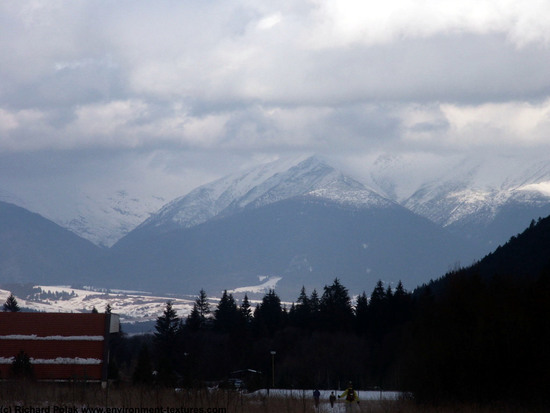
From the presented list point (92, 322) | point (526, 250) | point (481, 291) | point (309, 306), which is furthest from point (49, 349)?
point (526, 250)

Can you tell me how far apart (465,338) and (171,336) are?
226 ft

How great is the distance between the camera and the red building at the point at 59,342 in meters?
53.3

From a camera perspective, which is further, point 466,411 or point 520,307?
point 520,307

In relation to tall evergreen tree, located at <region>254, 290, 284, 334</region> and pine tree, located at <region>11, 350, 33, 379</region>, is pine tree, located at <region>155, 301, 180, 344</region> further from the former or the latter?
pine tree, located at <region>11, 350, 33, 379</region>

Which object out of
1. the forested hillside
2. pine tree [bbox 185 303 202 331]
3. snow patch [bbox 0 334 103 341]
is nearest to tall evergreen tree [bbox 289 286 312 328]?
the forested hillside

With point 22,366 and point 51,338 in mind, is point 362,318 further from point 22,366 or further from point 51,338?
point 22,366

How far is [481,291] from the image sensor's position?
129 feet

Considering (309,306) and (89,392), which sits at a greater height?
(309,306)

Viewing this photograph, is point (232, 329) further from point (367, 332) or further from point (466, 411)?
point (466, 411)

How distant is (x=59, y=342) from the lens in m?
55.2

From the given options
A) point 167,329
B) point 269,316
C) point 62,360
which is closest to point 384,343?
point 269,316

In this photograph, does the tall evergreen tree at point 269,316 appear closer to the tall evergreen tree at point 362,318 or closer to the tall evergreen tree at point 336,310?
the tall evergreen tree at point 336,310

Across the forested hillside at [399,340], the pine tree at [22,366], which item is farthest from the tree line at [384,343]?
the pine tree at [22,366]

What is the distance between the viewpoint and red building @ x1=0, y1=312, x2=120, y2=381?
53.3 m
